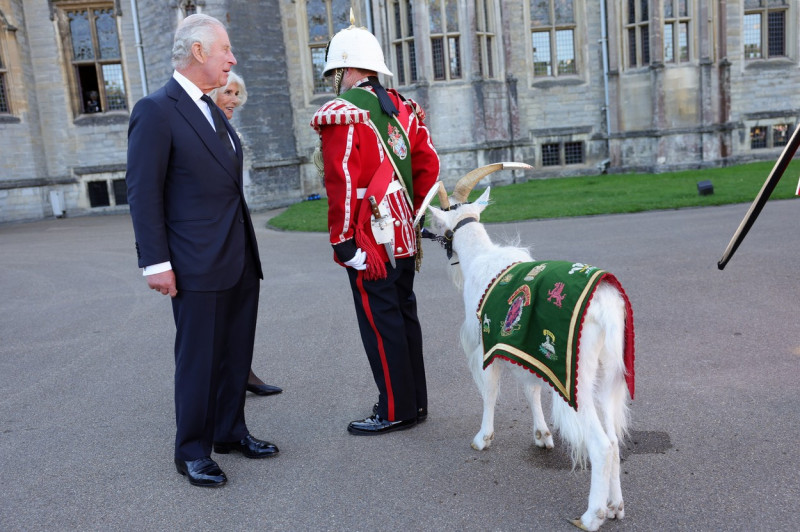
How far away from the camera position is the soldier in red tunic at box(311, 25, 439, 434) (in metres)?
4.11

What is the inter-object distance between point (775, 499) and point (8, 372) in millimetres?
6059

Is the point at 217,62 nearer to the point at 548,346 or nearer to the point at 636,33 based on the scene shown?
the point at 548,346

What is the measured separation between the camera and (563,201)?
15594 mm

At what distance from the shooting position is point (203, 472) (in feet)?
12.8

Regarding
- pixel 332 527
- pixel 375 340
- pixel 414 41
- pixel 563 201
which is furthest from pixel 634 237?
pixel 414 41

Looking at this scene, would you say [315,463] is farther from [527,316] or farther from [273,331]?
[273,331]

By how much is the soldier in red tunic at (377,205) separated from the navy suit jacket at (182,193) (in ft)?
2.02

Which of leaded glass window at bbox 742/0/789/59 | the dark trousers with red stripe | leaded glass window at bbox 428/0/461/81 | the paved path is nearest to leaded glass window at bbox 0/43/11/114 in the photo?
leaded glass window at bbox 428/0/461/81

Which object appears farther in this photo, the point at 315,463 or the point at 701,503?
the point at 315,463

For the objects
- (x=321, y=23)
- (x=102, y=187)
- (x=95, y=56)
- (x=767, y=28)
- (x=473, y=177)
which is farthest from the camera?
(x=102, y=187)

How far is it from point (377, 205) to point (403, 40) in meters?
18.1

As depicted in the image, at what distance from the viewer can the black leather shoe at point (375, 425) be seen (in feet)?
14.6

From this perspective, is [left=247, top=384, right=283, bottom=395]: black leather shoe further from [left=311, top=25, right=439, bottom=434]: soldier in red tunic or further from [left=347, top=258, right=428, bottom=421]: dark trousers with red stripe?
[left=347, top=258, right=428, bottom=421]: dark trousers with red stripe

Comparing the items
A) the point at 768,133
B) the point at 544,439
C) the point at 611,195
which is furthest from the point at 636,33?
the point at 544,439
